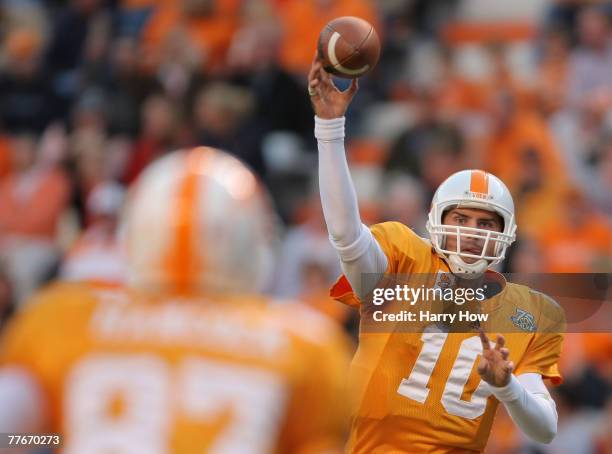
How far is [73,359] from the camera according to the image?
119 inches

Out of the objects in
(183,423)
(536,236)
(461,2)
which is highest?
(461,2)

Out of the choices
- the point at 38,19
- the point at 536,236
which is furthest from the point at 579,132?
the point at 38,19

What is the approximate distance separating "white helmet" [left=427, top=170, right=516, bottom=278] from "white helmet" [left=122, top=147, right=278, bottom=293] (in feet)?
3.03

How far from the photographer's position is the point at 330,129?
3.86 m

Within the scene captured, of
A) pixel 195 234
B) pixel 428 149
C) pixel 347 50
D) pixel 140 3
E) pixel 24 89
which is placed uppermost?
pixel 140 3

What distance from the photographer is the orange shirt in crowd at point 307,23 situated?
988 cm

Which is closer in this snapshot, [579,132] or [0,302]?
[0,302]

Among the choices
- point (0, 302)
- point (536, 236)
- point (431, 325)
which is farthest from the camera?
point (0, 302)

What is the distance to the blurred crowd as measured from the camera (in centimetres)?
798

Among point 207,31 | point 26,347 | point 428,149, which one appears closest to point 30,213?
point 207,31

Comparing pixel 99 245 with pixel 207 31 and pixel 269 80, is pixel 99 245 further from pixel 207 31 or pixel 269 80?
pixel 207 31

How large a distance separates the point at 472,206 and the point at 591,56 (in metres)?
5.69

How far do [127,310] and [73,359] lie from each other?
0.17 meters

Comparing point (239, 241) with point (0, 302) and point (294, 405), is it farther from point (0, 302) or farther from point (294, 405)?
point (0, 302)
